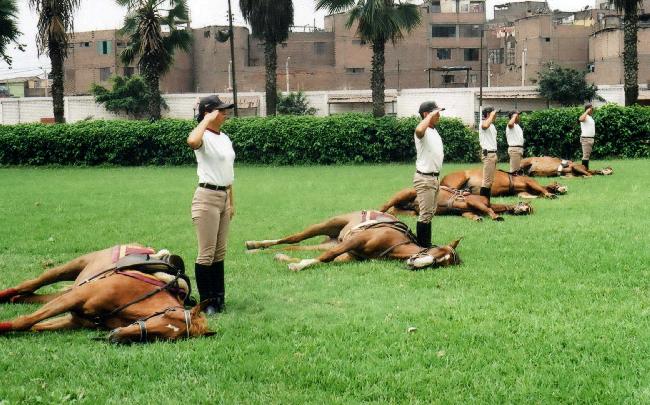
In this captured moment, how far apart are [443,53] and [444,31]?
252 centimetres

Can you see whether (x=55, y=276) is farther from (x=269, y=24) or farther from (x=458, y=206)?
(x=269, y=24)

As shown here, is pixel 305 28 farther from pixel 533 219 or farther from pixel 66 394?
pixel 66 394

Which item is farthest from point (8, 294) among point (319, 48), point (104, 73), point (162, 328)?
point (104, 73)

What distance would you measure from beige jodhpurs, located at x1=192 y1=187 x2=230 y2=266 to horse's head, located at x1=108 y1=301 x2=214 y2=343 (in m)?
1.18

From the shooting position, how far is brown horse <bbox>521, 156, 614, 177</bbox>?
20.8 m

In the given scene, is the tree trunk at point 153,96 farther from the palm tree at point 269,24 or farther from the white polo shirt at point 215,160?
the white polo shirt at point 215,160

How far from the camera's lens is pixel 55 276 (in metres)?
6.96

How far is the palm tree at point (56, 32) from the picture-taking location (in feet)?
107

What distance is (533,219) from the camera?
12.9m

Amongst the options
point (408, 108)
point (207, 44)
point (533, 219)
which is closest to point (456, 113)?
point (408, 108)

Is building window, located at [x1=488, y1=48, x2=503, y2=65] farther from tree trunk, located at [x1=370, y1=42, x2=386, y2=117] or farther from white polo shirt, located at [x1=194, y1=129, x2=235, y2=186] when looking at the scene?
white polo shirt, located at [x1=194, y1=129, x2=235, y2=186]

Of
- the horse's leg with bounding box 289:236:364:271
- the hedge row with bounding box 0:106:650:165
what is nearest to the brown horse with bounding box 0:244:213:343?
the horse's leg with bounding box 289:236:364:271

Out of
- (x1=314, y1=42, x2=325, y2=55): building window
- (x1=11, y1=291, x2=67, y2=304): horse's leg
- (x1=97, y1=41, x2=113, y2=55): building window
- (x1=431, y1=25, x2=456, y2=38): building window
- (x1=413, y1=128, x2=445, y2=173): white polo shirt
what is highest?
(x1=431, y1=25, x2=456, y2=38): building window

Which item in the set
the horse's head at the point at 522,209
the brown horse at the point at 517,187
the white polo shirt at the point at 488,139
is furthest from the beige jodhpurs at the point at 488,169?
the horse's head at the point at 522,209
